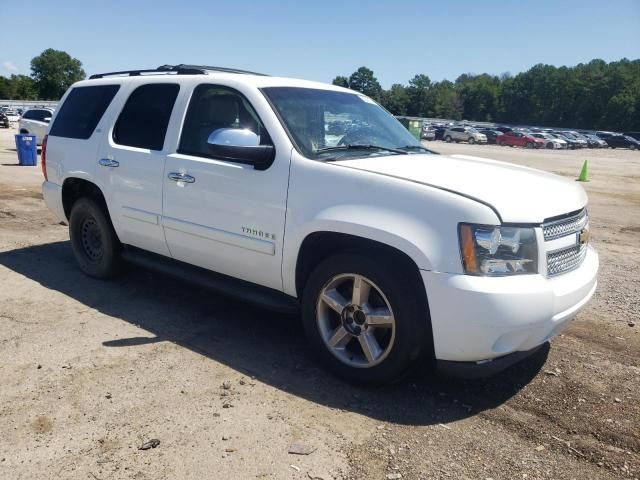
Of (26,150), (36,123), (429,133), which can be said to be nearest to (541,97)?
(429,133)

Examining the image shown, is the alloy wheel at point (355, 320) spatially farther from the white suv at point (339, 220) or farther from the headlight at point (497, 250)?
the headlight at point (497, 250)

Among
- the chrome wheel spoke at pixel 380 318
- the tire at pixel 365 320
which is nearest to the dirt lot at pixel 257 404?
the tire at pixel 365 320

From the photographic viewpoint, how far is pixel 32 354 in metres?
3.90

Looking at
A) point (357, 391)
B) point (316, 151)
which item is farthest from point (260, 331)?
point (316, 151)

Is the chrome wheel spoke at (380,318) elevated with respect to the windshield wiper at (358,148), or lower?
lower

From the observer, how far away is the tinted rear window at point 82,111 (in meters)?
5.28

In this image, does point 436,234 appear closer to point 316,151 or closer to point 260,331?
point 316,151

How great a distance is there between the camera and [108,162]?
4961 millimetres

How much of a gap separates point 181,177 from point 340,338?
1.80 m

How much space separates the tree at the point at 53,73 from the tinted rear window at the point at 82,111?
5622 inches

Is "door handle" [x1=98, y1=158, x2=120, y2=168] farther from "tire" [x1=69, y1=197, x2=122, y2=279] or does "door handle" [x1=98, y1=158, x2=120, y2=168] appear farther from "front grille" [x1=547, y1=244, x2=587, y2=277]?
"front grille" [x1=547, y1=244, x2=587, y2=277]

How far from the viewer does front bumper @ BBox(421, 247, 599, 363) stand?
2969 millimetres

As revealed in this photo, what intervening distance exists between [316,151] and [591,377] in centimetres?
246

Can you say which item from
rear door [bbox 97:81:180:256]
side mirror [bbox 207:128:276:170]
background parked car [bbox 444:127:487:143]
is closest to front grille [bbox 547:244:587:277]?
side mirror [bbox 207:128:276:170]
